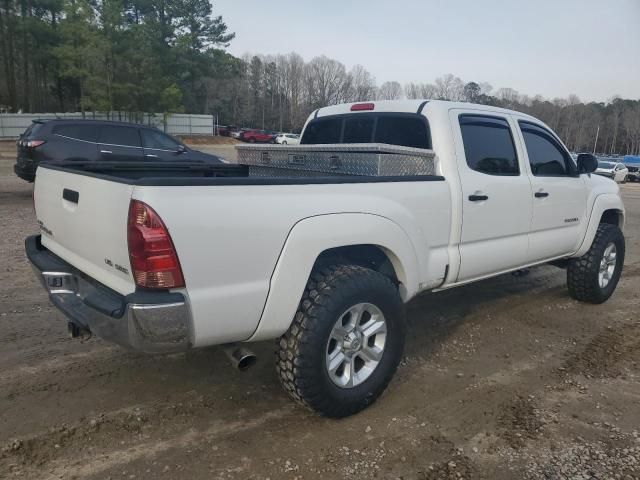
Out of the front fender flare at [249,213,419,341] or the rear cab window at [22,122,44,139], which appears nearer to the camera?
the front fender flare at [249,213,419,341]

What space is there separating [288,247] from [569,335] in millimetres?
3227

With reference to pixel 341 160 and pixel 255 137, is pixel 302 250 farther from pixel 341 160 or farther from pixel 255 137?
pixel 255 137

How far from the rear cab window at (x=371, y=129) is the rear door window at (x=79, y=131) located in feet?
23.1

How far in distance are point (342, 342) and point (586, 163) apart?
345cm

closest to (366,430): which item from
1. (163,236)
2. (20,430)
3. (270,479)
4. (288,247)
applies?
(270,479)

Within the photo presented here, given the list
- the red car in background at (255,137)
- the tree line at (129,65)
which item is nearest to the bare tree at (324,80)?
the tree line at (129,65)

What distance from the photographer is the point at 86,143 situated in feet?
34.3

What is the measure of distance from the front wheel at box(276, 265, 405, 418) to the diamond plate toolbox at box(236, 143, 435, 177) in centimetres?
82

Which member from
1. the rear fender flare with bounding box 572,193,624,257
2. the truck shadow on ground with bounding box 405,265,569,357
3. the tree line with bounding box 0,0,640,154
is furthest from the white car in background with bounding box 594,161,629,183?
the rear fender flare with bounding box 572,193,624,257

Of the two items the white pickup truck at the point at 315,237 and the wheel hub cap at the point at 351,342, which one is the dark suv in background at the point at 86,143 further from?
the wheel hub cap at the point at 351,342

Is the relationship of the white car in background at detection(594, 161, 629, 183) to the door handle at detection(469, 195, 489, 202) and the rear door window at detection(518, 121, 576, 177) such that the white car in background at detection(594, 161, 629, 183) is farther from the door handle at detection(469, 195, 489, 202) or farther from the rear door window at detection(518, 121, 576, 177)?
the door handle at detection(469, 195, 489, 202)

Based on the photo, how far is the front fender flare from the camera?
2.71 metres

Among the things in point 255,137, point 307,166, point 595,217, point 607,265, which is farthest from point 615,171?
point 255,137

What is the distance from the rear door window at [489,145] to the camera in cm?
396
